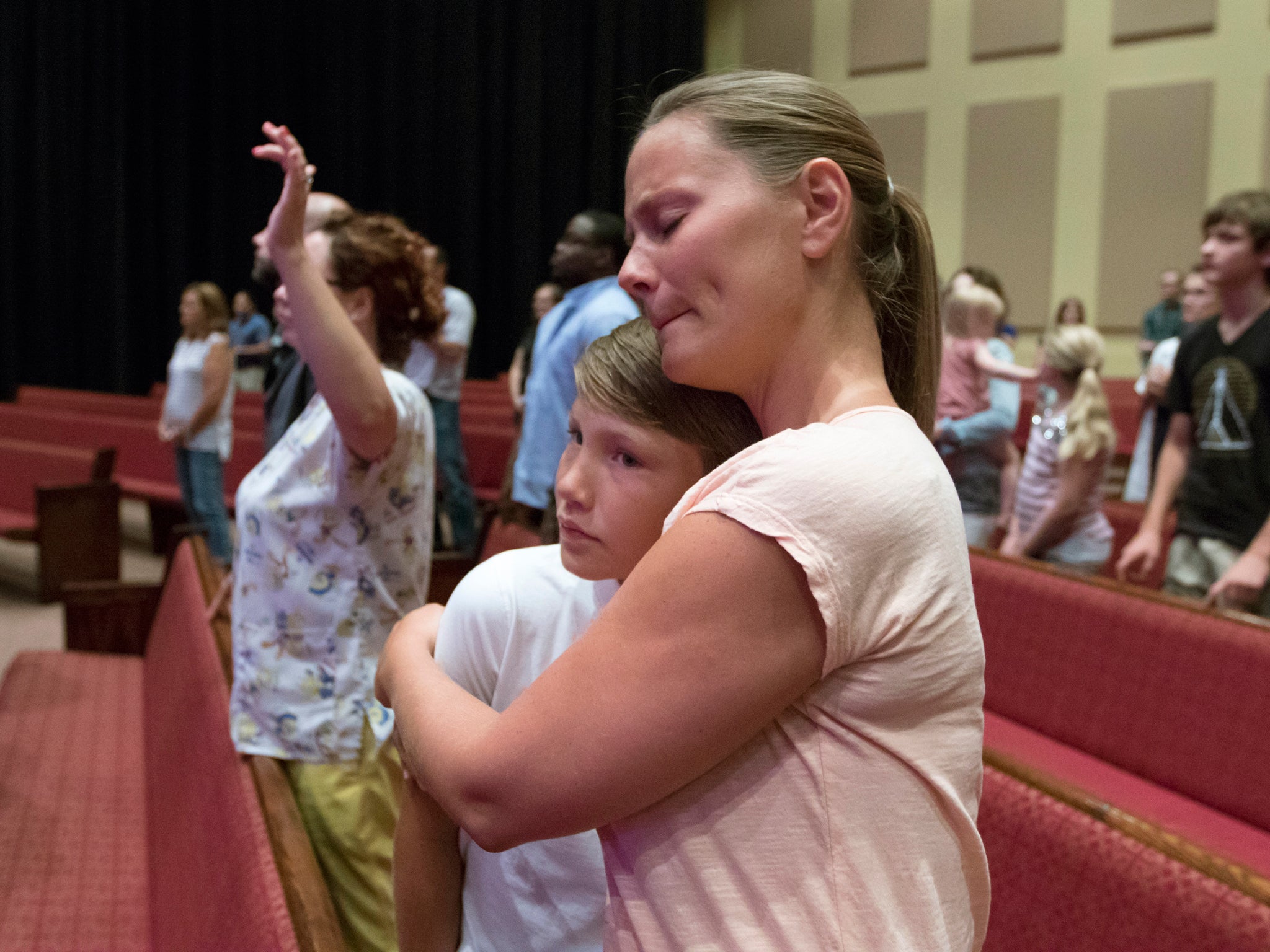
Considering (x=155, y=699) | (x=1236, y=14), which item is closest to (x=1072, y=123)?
(x=1236, y=14)

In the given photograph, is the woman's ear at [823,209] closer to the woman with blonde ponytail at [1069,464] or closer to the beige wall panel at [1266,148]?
the woman with blonde ponytail at [1069,464]

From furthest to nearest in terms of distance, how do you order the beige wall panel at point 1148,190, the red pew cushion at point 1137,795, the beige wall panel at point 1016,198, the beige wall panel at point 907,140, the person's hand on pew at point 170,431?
the beige wall panel at point 907,140, the beige wall panel at point 1016,198, the beige wall panel at point 1148,190, the person's hand on pew at point 170,431, the red pew cushion at point 1137,795

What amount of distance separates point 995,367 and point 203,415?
3.69m

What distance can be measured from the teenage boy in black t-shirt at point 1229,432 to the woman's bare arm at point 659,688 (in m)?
2.33

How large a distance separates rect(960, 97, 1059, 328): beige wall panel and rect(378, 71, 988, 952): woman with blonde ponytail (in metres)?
10.6

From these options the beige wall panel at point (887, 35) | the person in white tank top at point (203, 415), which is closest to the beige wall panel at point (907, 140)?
the beige wall panel at point (887, 35)

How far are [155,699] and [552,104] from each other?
11.3 meters

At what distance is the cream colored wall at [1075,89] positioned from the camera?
31.6 ft

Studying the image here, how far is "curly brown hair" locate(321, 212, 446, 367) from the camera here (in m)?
1.91

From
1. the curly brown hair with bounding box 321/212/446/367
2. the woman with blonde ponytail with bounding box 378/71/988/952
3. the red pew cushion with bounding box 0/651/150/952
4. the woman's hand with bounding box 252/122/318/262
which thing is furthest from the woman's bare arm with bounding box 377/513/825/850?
the red pew cushion with bounding box 0/651/150/952

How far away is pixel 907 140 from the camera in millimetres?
11305

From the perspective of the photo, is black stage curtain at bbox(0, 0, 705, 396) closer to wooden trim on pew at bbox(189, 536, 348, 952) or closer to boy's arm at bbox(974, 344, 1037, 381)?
boy's arm at bbox(974, 344, 1037, 381)

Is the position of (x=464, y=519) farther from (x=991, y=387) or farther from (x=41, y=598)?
(x=991, y=387)

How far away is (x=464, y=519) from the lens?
5.72 metres
